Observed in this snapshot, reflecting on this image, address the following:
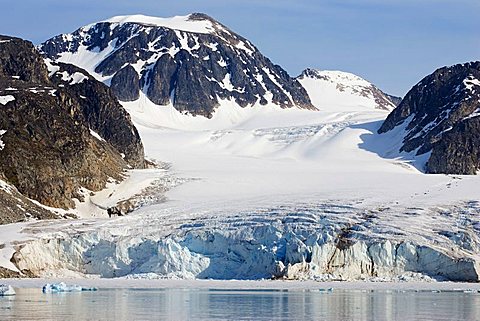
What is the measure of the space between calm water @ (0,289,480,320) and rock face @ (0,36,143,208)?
36.6 meters

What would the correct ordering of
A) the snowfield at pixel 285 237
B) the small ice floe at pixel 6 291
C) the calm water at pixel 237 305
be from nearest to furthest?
the calm water at pixel 237 305, the small ice floe at pixel 6 291, the snowfield at pixel 285 237

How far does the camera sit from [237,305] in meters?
42.8

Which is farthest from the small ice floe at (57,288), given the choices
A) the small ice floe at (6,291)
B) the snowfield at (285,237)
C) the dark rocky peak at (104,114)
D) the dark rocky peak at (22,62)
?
the dark rocky peak at (22,62)

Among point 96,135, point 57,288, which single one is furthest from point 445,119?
point 57,288

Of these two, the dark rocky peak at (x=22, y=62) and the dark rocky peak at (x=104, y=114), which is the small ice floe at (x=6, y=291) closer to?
the dark rocky peak at (x=104, y=114)

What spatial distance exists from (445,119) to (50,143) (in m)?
59.6

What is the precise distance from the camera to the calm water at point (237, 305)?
124 feet

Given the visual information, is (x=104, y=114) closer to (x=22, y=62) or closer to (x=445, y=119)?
(x=22, y=62)

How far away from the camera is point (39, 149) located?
90.9 m

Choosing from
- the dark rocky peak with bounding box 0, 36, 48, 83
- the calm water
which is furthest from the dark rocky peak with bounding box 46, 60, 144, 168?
the calm water

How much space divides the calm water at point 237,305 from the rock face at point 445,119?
2630 inches

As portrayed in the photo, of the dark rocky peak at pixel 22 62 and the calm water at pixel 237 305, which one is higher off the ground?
the dark rocky peak at pixel 22 62

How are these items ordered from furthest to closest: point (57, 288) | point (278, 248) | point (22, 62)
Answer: point (22, 62) → point (278, 248) → point (57, 288)

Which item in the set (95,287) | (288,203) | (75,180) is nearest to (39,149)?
(75,180)
